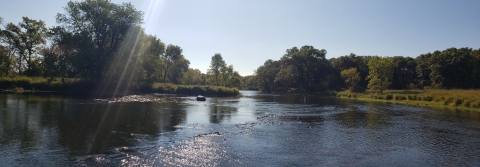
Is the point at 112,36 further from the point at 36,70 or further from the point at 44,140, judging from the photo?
the point at 44,140

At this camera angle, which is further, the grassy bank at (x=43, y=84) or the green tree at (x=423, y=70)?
the green tree at (x=423, y=70)

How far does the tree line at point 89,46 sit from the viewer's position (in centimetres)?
6012

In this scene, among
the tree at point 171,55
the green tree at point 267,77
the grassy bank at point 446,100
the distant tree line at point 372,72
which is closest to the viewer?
the grassy bank at point 446,100

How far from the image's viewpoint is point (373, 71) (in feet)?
267

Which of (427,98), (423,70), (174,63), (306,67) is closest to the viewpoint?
(427,98)

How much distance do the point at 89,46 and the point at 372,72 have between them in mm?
68436

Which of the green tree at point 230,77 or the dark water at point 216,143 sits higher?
the green tree at point 230,77

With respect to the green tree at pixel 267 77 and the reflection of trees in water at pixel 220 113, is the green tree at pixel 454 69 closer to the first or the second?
the green tree at pixel 267 77

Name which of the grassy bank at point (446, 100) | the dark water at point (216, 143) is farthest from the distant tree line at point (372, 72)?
the dark water at point (216, 143)

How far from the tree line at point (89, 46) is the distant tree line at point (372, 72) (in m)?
59.4

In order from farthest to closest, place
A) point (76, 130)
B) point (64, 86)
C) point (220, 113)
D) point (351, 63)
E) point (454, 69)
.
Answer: point (351, 63) < point (454, 69) < point (64, 86) < point (220, 113) < point (76, 130)

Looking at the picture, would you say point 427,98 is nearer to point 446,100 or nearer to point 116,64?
point 446,100

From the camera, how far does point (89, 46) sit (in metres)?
61.1

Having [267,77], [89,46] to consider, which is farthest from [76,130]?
[267,77]
